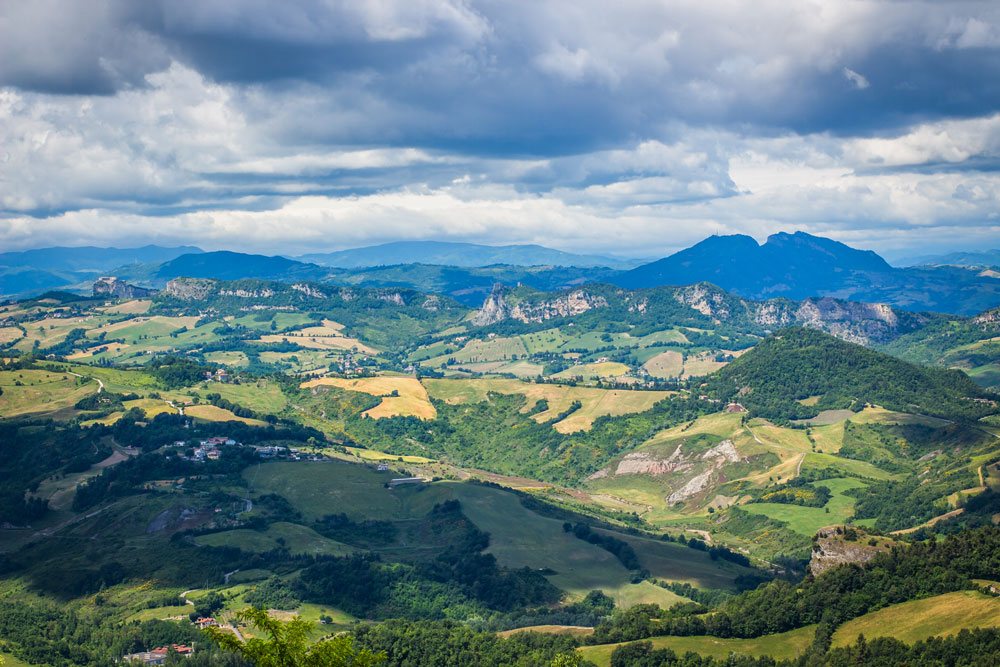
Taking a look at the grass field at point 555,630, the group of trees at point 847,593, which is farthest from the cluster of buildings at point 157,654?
the group of trees at point 847,593

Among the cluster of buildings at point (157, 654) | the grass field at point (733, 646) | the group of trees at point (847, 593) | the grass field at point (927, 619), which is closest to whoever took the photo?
the grass field at point (927, 619)

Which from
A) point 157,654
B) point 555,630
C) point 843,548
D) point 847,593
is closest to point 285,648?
point 847,593

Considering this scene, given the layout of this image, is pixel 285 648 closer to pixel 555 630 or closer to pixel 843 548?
pixel 555 630

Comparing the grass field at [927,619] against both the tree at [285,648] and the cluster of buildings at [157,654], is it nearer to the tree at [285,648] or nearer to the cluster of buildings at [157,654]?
the tree at [285,648]

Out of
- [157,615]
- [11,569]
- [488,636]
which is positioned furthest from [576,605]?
[11,569]

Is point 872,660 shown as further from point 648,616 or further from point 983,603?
point 648,616
